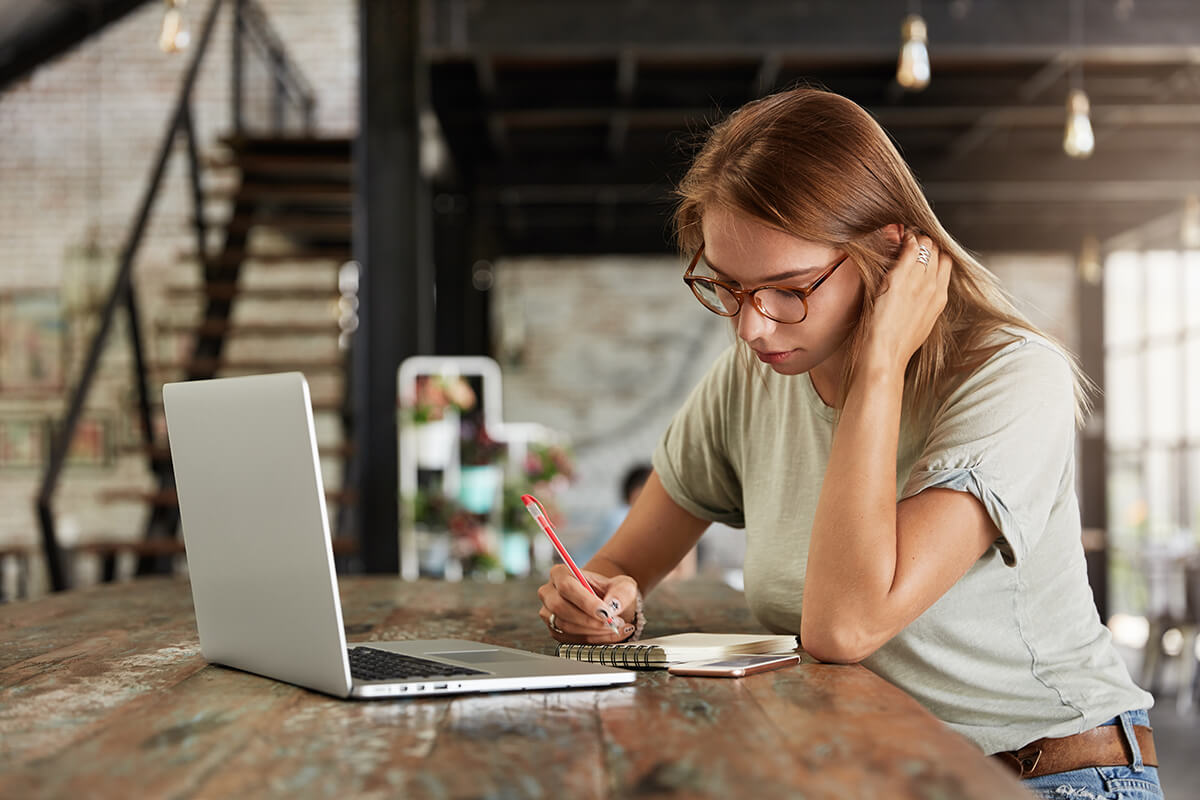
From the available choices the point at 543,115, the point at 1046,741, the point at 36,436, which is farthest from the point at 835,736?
the point at 36,436

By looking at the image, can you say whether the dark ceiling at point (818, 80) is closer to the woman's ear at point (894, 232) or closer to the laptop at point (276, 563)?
the woman's ear at point (894, 232)

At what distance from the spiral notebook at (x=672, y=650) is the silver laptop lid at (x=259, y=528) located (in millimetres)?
303

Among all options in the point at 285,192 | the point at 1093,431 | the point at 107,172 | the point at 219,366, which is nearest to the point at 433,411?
the point at 219,366

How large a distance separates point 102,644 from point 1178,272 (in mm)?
9283

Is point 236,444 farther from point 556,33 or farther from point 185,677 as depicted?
point 556,33

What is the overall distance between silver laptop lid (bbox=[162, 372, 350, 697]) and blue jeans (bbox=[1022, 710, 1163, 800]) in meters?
0.75

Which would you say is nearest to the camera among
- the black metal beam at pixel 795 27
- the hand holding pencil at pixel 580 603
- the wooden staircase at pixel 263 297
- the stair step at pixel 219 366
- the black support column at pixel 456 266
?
the hand holding pencil at pixel 580 603

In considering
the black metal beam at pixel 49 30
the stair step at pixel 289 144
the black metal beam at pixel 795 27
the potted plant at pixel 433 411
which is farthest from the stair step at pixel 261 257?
the black metal beam at pixel 49 30

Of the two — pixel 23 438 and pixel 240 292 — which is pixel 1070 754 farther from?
pixel 23 438

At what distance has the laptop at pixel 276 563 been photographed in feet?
3.27

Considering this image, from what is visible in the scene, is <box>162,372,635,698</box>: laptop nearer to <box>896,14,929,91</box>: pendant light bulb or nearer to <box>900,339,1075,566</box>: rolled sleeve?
<box>900,339,1075,566</box>: rolled sleeve

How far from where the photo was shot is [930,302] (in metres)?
1.34

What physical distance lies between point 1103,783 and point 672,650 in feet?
1.56

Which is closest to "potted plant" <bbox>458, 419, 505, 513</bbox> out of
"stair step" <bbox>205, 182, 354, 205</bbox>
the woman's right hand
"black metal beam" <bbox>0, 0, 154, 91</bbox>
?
"stair step" <bbox>205, 182, 354, 205</bbox>
